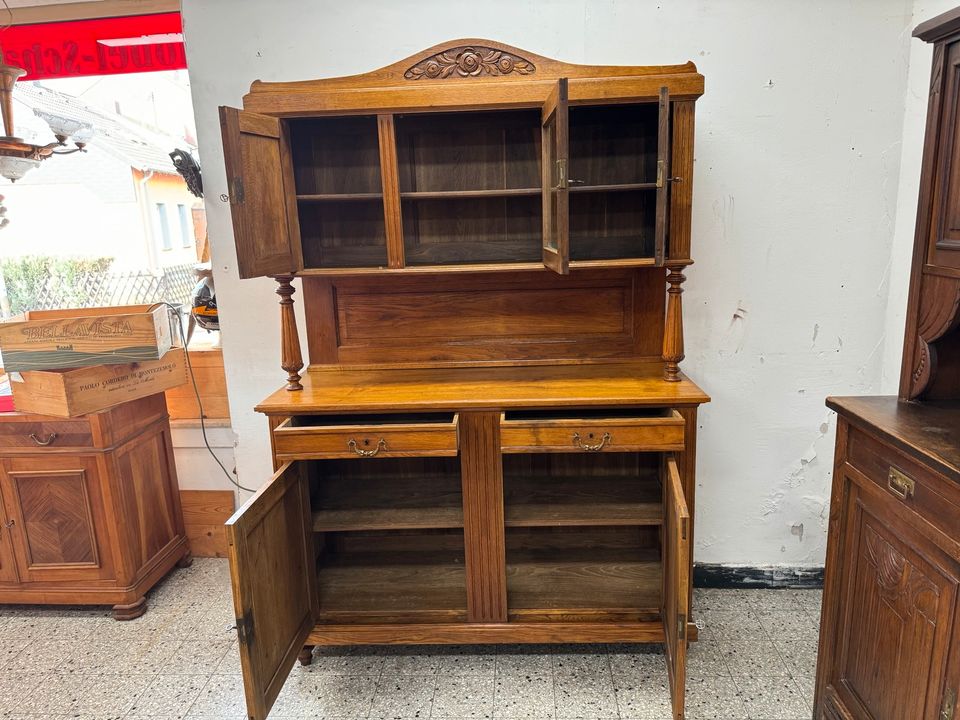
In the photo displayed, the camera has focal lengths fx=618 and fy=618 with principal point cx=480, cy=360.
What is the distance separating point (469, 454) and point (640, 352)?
74cm

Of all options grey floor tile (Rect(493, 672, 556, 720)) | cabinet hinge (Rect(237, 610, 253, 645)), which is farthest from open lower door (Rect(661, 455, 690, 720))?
cabinet hinge (Rect(237, 610, 253, 645))

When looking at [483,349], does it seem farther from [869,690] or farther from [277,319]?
[869,690]

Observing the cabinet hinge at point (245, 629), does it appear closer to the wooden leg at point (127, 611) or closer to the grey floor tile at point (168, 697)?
the grey floor tile at point (168, 697)

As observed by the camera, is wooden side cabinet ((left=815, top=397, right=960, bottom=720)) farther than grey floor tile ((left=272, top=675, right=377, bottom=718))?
No

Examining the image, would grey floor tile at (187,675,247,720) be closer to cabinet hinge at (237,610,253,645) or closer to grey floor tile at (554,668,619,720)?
cabinet hinge at (237,610,253,645)

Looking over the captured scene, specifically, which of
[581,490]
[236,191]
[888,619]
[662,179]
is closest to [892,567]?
[888,619]

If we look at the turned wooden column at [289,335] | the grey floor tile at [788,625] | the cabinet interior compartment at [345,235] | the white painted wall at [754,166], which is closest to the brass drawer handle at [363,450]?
the turned wooden column at [289,335]

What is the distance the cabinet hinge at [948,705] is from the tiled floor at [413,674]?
0.68 m

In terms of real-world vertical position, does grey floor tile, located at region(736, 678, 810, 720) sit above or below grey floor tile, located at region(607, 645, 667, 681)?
above

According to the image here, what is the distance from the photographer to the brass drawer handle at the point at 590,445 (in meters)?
1.83

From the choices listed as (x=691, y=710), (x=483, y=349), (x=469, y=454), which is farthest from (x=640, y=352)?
(x=691, y=710)

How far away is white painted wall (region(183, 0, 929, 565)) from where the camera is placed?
207 centimetres

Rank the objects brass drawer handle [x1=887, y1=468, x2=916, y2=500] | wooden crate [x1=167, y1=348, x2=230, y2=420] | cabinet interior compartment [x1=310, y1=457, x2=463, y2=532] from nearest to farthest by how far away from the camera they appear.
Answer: brass drawer handle [x1=887, y1=468, x2=916, y2=500] → cabinet interior compartment [x1=310, y1=457, x2=463, y2=532] → wooden crate [x1=167, y1=348, x2=230, y2=420]

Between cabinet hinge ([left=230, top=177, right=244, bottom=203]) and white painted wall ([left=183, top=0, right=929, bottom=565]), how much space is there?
0.69 metres
